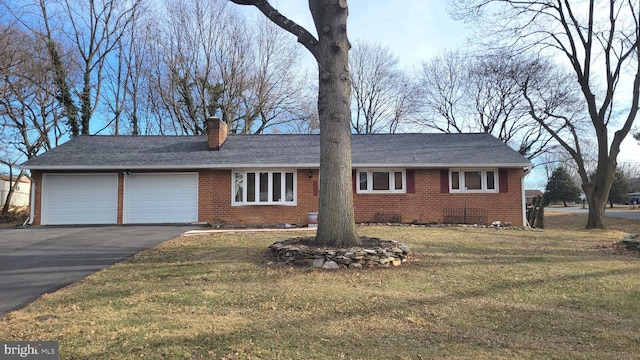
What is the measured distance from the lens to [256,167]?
1412 centimetres

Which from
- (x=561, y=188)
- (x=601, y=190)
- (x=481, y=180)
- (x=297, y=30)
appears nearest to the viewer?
(x=297, y=30)

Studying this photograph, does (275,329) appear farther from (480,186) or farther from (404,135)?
(404,135)

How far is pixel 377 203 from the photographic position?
14.4m

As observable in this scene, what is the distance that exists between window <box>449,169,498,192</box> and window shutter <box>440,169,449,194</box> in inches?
7.3

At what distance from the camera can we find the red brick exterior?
46.5 feet

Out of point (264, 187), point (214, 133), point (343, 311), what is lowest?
point (343, 311)

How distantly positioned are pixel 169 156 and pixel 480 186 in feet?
41.2

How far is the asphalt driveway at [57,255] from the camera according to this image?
Answer: 5.31 m

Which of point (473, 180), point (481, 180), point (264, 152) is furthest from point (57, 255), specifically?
point (481, 180)

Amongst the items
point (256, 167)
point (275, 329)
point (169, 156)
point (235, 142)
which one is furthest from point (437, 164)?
point (275, 329)

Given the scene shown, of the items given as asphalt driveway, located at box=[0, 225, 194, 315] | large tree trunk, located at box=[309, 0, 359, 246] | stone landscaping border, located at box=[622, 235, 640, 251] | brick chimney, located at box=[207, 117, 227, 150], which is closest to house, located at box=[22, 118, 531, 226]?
brick chimney, located at box=[207, 117, 227, 150]

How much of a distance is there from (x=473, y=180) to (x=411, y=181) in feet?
8.39

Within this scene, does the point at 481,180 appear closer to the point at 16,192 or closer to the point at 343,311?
the point at 343,311

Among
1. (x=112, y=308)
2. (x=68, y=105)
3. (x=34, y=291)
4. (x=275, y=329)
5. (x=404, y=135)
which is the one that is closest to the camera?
(x=275, y=329)
